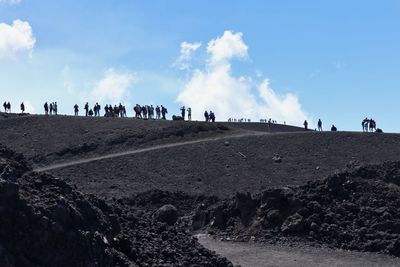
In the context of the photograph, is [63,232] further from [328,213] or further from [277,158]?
[277,158]

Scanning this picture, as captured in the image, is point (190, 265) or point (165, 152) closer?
point (190, 265)

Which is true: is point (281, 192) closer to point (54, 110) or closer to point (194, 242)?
point (194, 242)

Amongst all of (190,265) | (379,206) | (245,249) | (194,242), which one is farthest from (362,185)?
(190,265)

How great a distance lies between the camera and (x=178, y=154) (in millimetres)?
50562

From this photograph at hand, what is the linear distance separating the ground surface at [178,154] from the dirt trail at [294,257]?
1076 centimetres

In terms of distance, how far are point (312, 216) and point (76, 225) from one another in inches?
603

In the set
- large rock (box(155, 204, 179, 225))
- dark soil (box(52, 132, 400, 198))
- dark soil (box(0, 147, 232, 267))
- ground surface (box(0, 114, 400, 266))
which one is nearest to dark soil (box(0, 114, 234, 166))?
ground surface (box(0, 114, 400, 266))

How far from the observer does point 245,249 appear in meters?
29.8

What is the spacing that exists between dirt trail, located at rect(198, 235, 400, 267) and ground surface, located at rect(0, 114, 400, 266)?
10.8 m

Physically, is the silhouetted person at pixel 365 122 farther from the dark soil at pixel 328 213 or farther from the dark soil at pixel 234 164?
the dark soil at pixel 328 213

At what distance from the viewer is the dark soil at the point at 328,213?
1181 inches

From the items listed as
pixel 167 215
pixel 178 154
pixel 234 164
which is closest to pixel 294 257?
pixel 167 215

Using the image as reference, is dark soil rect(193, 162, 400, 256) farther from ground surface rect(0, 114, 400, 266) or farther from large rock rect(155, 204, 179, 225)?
ground surface rect(0, 114, 400, 266)

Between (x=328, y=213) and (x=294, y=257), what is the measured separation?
383 cm
